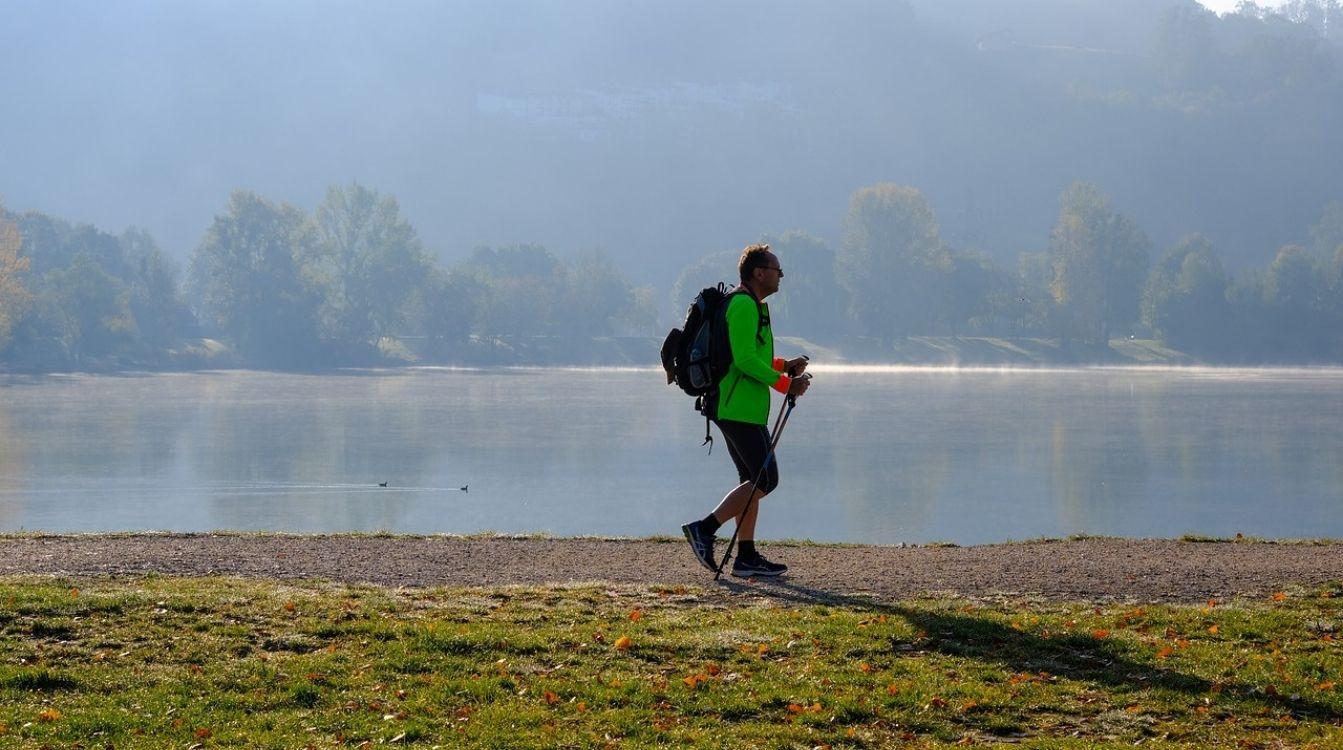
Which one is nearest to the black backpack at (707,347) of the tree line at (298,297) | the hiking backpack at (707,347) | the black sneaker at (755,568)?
the hiking backpack at (707,347)

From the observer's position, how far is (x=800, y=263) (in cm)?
13938

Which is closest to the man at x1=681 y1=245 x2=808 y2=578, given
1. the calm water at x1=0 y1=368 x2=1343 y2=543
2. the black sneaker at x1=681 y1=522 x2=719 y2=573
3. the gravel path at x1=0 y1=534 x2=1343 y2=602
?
the black sneaker at x1=681 y1=522 x2=719 y2=573

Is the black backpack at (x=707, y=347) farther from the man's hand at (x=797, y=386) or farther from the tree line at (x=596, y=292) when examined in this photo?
the tree line at (x=596, y=292)

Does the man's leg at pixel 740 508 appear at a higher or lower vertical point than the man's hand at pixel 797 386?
lower

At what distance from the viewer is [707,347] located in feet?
35.2

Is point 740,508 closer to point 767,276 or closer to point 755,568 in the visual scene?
point 755,568

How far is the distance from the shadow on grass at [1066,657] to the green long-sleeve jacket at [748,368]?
1.75 m

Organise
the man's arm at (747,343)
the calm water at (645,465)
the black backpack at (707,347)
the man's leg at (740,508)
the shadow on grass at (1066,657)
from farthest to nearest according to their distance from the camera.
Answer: the calm water at (645,465) < the man's leg at (740,508) < the black backpack at (707,347) < the man's arm at (747,343) < the shadow on grass at (1066,657)

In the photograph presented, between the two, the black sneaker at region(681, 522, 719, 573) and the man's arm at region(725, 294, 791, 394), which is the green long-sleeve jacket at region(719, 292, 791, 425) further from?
the black sneaker at region(681, 522, 719, 573)

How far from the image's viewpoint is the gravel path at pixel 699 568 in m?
10.9

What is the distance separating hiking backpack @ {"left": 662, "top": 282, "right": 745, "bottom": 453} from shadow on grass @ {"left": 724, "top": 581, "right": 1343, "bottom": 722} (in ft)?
6.64

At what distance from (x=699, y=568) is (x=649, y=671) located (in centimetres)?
411

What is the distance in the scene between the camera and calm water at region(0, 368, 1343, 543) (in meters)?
23.4

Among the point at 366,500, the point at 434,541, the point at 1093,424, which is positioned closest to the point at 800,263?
the point at 1093,424
